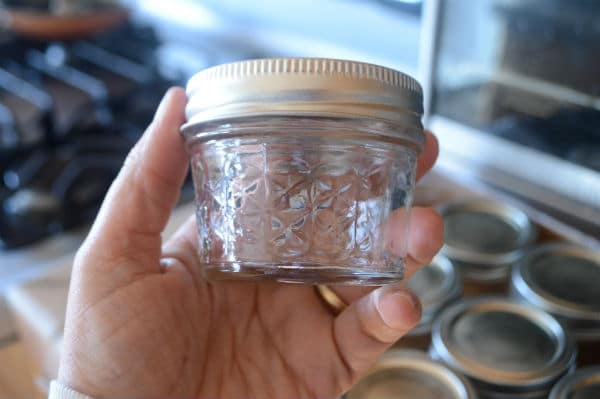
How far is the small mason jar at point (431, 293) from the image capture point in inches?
23.5

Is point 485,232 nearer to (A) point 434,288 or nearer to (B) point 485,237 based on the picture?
(B) point 485,237

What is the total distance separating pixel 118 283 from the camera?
0.47 metres

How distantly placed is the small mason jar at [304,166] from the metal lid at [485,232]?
226mm

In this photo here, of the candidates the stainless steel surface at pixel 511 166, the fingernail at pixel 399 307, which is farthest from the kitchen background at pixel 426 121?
the fingernail at pixel 399 307

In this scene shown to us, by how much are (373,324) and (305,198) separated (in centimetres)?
13

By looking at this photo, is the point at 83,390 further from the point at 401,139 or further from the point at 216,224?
the point at 401,139

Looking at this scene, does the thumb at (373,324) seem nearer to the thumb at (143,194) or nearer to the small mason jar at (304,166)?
the small mason jar at (304,166)

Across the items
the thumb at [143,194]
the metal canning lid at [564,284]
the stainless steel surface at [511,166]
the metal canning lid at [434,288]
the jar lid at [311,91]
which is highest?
the jar lid at [311,91]

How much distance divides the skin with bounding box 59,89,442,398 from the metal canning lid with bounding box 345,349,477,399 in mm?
23

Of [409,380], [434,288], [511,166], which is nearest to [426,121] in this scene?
[511,166]

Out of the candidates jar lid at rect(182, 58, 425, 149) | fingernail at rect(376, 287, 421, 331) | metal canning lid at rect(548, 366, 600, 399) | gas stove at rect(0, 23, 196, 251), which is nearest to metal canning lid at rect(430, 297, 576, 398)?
metal canning lid at rect(548, 366, 600, 399)

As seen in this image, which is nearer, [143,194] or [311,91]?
[311,91]

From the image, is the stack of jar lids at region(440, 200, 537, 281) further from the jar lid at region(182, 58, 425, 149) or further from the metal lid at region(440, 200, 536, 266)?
the jar lid at region(182, 58, 425, 149)

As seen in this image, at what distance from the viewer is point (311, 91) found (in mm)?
381
